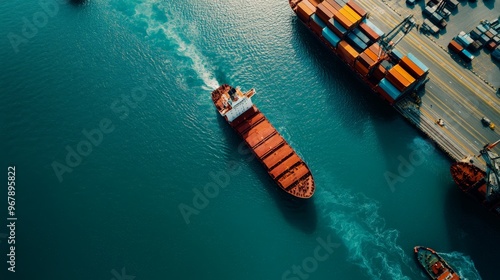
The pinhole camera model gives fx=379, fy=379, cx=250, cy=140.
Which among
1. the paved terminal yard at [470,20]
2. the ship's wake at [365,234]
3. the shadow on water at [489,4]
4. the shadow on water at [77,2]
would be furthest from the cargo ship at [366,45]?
the shadow on water at [77,2]

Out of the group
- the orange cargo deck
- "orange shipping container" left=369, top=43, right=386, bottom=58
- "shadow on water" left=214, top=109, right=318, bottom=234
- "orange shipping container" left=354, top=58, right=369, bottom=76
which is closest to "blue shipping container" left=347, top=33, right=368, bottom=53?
"orange shipping container" left=369, top=43, right=386, bottom=58

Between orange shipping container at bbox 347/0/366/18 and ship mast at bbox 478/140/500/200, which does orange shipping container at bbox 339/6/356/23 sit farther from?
ship mast at bbox 478/140/500/200

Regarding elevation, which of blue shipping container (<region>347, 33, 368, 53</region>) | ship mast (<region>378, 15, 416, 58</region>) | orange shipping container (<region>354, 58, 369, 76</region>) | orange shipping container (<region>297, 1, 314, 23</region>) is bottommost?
orange shipping container (<region>354, 58, 369, 76</region>)

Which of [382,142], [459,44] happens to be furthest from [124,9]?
[459,44]

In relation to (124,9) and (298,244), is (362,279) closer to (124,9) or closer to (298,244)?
(298,244)

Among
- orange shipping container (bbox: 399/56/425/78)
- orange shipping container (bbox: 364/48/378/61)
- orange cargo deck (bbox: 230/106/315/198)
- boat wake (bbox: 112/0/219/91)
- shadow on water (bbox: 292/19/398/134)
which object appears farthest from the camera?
boat wake (bbox: 112/0/219/91)

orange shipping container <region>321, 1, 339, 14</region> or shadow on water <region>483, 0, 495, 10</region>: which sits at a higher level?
orange shipping container <region>321, 1, 339, 14</region>
